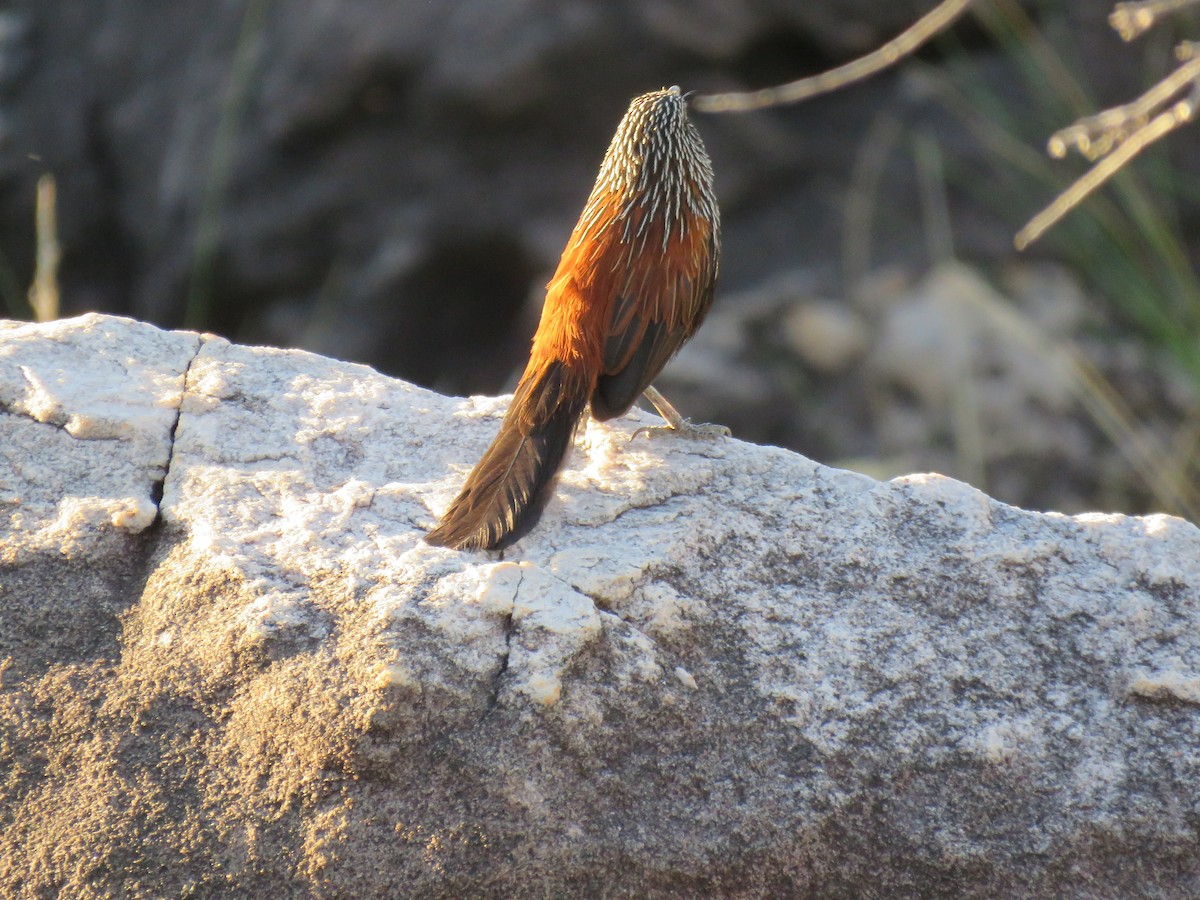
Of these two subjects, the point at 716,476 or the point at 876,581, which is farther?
the point at 716,476

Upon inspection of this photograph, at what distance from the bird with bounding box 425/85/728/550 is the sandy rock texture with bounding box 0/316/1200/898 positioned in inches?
4.9

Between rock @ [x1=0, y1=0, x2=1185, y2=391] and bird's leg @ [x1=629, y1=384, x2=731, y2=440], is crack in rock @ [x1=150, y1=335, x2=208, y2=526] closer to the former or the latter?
bird's leg @ [x1=629, y1=384, x2=731, y2=440]

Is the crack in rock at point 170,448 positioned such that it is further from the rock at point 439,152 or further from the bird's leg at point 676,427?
the rock at point 439,152

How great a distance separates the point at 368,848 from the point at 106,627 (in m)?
0.65

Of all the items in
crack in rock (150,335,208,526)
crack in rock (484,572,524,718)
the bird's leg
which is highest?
the bird's leg

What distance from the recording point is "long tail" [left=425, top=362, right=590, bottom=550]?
2486mm

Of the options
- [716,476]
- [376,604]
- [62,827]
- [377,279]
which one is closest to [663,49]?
[377,279]

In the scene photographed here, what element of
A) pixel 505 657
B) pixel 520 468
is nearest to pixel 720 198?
pixel 520 468

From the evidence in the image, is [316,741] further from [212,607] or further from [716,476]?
[716,476]

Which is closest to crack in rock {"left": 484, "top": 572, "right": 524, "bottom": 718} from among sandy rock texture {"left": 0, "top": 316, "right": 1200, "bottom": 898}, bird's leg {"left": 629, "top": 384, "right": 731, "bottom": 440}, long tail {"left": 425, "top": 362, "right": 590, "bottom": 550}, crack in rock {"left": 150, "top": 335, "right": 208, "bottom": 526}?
sandy rock texture {"left": 0, "top": 316, "right": 1200, "bottom": 898}

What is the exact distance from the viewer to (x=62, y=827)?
6.97ft

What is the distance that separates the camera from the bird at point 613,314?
8.45 feet

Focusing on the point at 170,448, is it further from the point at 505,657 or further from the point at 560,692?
the point at 560,692

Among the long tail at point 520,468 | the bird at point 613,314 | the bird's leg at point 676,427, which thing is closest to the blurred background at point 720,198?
the bird at point 613,314
